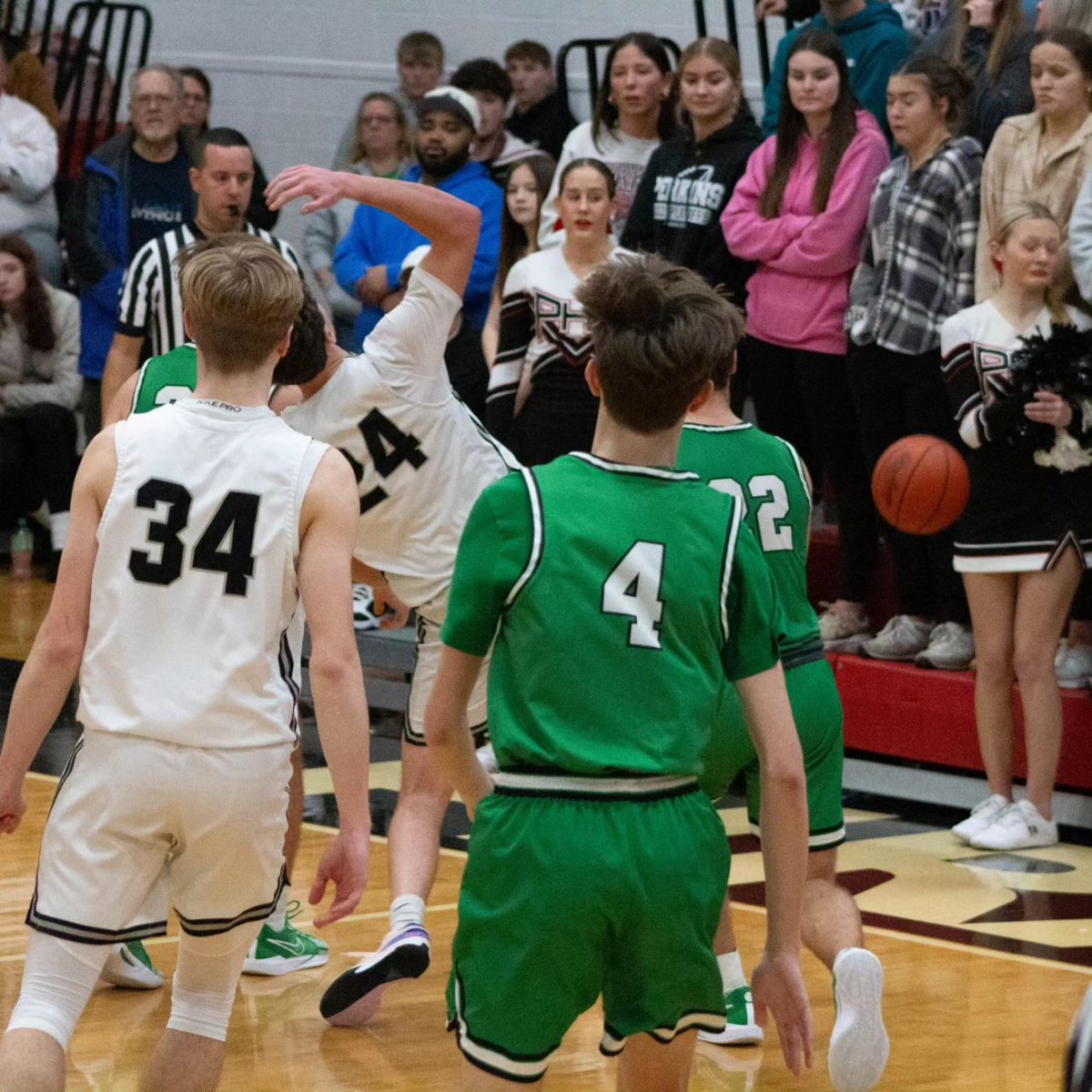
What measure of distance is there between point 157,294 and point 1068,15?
11.1 feet

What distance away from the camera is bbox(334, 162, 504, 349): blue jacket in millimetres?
8633

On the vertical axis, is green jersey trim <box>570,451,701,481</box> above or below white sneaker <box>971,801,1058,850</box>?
above

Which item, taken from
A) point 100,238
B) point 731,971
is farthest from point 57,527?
point 731,971

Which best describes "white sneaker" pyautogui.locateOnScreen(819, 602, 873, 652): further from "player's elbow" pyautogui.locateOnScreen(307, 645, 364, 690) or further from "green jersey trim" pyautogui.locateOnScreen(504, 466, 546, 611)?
"green jersey trim" pyautogui.locateOnScreen(504, 466, 546, 611)

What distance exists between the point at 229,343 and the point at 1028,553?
359 cm

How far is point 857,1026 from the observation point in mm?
3797

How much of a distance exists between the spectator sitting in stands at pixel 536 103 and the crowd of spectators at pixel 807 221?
67 cm

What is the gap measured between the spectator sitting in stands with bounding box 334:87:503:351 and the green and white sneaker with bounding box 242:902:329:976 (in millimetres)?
4231

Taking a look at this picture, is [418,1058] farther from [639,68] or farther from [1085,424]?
[639,68]

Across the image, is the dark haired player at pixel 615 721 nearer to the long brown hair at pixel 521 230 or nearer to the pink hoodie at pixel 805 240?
the pink hoodie at pixel 805 240

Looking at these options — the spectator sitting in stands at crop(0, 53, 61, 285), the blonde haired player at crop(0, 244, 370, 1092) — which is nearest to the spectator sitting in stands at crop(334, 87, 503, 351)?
the spectator sitting in stands at crop(0, 53, 61, 285)

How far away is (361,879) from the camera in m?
3.33

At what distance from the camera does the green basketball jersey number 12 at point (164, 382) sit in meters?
4.74

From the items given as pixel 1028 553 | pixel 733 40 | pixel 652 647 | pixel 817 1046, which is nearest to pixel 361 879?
pixel 652 647
